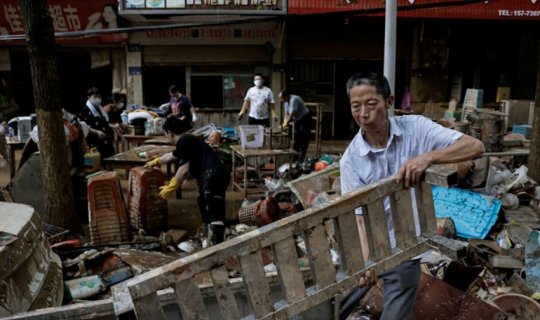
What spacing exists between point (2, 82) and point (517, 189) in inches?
529

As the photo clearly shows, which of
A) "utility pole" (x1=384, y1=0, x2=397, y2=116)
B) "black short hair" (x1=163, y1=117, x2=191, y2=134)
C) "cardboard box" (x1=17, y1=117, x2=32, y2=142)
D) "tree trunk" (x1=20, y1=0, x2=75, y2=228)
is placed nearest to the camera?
"utility pole" (x1=384, y1=0, x2=397, y2=116)

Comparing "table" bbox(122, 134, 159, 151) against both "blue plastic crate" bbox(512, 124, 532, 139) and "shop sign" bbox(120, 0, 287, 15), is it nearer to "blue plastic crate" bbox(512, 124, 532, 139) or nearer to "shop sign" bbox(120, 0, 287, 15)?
"shop sign" bbox(120, 0, 287, 15)

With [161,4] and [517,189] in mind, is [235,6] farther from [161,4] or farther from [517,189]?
[517,189]

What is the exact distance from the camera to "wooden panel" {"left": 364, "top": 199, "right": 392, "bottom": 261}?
8.29 feet

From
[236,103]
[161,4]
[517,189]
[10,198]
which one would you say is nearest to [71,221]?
[10,198]

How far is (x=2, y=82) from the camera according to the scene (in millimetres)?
13891

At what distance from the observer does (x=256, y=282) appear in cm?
228

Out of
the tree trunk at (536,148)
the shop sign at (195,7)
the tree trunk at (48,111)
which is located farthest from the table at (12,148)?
the tree trunk at (536,148)

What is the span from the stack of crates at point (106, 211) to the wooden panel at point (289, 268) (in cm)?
454

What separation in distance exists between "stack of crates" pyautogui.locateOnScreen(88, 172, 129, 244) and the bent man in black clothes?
66 cm

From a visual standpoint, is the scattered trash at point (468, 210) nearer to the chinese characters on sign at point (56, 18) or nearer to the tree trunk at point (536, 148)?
the tree trunk at point (536, 148)

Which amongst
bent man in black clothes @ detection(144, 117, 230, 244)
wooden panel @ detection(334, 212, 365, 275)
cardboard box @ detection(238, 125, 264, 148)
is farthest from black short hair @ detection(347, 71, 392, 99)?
cardboard box @ detection(238, 125, 264, 148)

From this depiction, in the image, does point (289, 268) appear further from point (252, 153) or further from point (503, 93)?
point (503, 93)

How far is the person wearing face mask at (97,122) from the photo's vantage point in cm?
955
